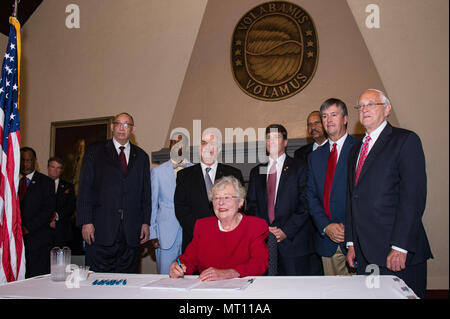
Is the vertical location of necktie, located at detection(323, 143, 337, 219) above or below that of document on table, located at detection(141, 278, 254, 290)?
above

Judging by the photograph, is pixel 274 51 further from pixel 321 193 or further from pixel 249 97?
pixel 321 193

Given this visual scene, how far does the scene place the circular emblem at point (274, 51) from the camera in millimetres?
5219

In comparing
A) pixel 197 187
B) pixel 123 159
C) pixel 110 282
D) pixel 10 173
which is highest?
pixel 123 159

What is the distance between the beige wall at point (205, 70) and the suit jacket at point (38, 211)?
1620 mm

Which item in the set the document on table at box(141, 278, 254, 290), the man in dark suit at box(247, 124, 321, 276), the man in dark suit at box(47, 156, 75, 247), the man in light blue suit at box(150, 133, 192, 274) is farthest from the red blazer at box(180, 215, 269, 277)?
the man in dark suit at box(47, 156, 75, 247)

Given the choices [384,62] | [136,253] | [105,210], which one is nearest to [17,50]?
[105,210]

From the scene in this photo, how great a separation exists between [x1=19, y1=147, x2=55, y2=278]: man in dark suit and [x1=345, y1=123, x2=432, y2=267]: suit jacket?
3601 mm

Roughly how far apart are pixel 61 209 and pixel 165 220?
2134 millimetres

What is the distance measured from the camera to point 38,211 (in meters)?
4.61

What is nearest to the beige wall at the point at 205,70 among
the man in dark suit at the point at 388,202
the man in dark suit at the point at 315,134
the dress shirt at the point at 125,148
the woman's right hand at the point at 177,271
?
the man in dark suit at the point at 315,134

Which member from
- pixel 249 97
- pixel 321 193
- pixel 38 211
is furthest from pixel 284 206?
pixel 38 211

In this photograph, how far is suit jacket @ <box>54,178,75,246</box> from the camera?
511cm

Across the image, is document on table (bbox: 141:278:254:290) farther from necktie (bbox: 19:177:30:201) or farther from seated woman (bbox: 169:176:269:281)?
necktie (bbox: 19:177:30:201)
